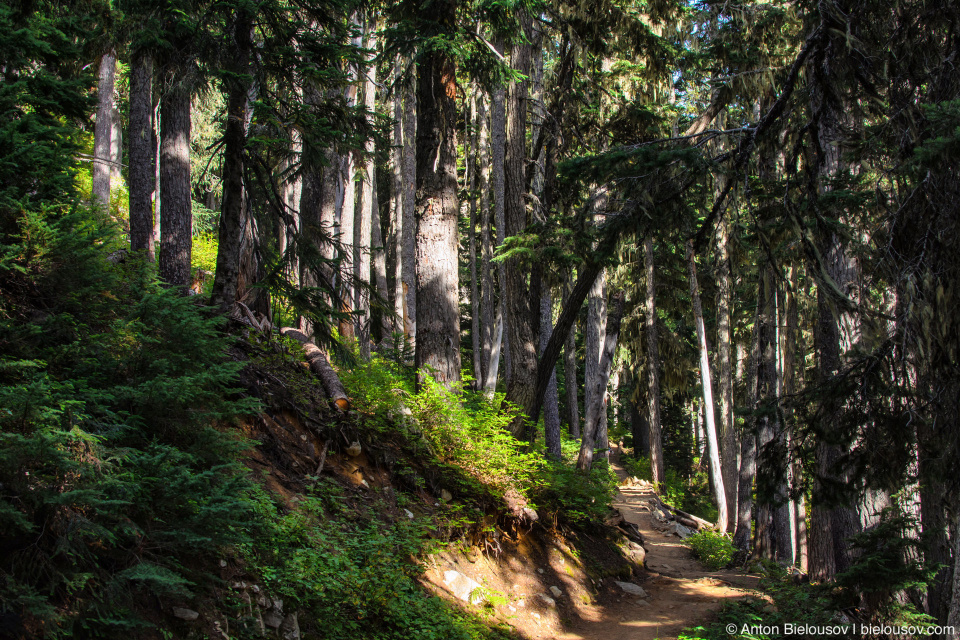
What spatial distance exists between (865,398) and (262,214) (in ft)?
23.1

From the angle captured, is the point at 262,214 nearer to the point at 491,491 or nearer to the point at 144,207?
the point at 491,491

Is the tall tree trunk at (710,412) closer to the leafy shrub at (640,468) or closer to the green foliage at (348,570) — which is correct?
the leafy shrub at (640,468)

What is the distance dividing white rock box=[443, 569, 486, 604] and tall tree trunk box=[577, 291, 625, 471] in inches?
307

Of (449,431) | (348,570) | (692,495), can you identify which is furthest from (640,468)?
(348,570)

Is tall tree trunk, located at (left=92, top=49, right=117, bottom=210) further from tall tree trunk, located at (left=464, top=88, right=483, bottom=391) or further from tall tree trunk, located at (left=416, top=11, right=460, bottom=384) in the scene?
tall tree trunk, located at (left=416, top=11, right=460, bottom=384)

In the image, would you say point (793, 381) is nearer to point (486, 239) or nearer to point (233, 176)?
point (486, 239)

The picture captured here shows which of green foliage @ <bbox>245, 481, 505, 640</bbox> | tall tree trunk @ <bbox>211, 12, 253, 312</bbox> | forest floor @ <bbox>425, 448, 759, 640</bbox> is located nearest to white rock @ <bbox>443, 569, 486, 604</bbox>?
forest floor @ <bbox>425, 448, 759, 640</bbox>

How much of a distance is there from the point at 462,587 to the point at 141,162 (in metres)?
9.93

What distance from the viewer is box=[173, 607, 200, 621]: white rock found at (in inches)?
138

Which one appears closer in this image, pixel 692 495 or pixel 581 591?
pixel 581 591

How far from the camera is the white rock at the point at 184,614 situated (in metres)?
3.50

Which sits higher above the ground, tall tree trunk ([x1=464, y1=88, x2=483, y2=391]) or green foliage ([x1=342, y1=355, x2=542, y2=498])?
tall tree trunk ([x1=464, y1=88, x2=483, y2=391])

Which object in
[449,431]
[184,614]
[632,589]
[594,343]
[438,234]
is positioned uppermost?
[438,234]

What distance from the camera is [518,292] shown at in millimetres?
10773
